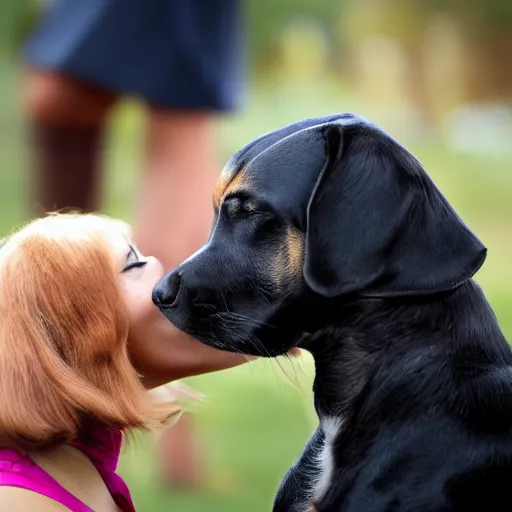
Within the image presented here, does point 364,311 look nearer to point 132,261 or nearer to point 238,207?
point 238,207

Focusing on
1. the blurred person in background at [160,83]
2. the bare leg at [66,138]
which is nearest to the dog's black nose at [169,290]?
the blurred person in background at [160,83]

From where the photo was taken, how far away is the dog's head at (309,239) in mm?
2160

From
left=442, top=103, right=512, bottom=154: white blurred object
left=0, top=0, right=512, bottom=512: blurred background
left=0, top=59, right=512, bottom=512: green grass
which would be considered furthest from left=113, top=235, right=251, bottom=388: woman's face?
left=442, top=103, right=512, bottom=154: white blurred object

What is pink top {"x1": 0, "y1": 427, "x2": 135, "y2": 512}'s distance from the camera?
258cm

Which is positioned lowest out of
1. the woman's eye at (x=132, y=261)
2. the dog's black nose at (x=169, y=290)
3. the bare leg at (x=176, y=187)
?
the bare leg at (x=176, y=187)

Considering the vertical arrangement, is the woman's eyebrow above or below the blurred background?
above

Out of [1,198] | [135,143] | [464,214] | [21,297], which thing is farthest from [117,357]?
[135,143]

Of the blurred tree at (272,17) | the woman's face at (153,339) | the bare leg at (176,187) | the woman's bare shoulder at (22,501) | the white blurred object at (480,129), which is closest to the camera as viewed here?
the woman's bare shoulder at (22,501)

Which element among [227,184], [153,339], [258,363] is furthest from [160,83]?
[227,184]

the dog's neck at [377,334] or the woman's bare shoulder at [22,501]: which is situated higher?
the dog's neck at [377,334]

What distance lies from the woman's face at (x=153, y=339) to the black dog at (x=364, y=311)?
1.01ft

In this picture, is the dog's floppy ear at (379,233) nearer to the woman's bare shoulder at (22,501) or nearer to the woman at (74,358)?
the woman at (74,358)

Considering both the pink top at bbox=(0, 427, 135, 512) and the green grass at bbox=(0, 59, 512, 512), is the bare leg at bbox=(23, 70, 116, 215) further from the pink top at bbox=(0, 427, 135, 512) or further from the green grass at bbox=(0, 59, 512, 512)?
the pink top at bbox=(0, 427, 135, 512)

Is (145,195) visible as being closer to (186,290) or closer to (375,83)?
(186,290)
